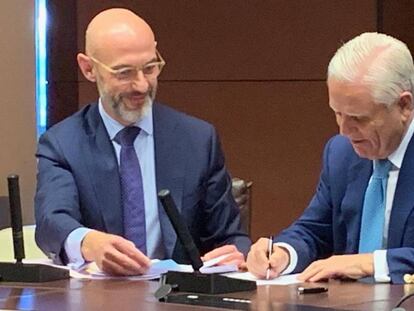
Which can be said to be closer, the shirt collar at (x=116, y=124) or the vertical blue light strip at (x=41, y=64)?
the shirt collar at (x=116, y=124)

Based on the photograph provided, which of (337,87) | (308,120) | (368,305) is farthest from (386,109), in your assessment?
(308,120)

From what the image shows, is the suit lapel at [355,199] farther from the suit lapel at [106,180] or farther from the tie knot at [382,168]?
the suit lapel at [106,180]

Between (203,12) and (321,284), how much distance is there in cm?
336

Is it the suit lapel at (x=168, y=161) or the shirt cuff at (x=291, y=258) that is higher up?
the suit lapel at (x=168, y=161)

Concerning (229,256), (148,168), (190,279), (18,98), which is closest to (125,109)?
(148,168)

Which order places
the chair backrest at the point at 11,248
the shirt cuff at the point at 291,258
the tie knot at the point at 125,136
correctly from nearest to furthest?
the shirt cuff at the point at 291,258 < the tie knot at the point at 125,136 < the chair backrest at the point at 11,248

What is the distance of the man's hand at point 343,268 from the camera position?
2918mm

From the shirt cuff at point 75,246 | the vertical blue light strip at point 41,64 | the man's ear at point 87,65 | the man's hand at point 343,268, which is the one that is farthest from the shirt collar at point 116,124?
the vertical blue light strip at point 41,64

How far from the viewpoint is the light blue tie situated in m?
3.11

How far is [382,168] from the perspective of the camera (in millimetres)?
3117

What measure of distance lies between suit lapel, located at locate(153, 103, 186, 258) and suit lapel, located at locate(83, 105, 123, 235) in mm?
136

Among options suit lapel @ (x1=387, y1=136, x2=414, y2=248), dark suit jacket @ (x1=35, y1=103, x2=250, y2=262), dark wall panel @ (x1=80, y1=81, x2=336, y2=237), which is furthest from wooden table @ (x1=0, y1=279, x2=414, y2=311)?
dark wall panel @ (x1=80, y1=81, x2=336, y2=237)

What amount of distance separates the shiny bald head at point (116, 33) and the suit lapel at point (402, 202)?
0.92m

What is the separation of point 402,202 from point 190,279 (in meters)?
0.71
